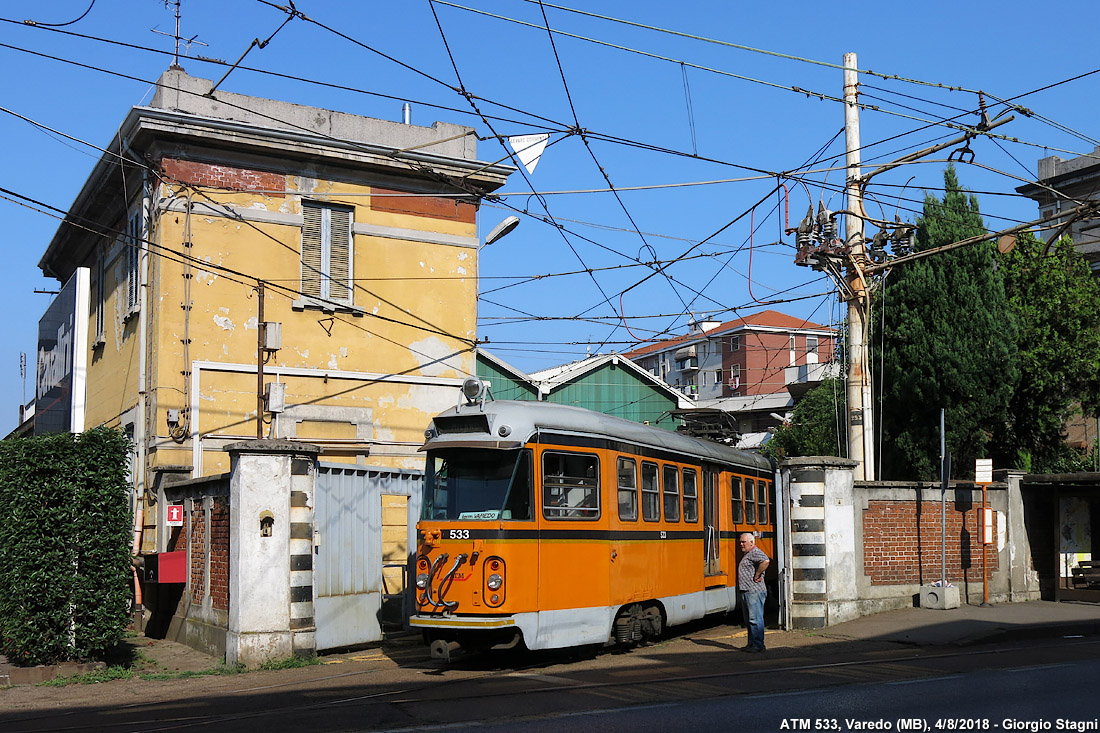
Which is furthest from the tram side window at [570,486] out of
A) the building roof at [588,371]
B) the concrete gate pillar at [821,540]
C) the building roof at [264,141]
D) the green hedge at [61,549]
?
the building roof at [588,371]

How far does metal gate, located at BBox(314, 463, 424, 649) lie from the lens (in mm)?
14141

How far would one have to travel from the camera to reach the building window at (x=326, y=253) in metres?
20.6

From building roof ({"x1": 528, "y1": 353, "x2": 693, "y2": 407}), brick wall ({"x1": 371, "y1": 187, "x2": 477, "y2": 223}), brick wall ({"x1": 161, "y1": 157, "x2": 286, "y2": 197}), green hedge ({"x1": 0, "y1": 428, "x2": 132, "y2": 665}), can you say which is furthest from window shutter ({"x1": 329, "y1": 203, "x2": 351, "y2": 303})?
building roof ({"x1": 528, "y1": 353, "x2": 693, "y2": 407})

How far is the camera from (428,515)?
12445 millimetres

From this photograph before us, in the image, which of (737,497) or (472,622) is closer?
(472,622)

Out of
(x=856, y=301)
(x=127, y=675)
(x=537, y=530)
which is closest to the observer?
(x=537, y=530)

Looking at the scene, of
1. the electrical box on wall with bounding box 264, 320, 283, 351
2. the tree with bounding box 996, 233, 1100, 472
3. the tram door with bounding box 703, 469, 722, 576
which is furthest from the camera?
the tree with bounding box 996, 233, 1100, 472

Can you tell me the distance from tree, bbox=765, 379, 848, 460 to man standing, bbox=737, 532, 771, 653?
2676 centimetres

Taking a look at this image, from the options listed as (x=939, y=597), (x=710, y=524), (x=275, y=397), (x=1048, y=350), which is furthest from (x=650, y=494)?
(x=1048, y=350)

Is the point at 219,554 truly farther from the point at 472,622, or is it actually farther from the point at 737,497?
the point at 737,497

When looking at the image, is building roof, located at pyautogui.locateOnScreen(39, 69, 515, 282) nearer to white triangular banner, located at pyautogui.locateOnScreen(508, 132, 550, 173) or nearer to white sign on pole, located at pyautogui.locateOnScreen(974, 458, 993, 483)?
white triangular banner, located at pyautogui.locateOnScreen(508, 132, 550, 173)

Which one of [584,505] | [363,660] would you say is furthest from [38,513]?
[584,505]

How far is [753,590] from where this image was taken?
552 inches

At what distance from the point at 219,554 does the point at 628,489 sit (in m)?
5.62
